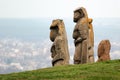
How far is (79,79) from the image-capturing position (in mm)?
21266

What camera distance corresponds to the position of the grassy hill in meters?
21.8

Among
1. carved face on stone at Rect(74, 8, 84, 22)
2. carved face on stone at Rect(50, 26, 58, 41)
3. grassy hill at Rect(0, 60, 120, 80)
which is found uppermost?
carved face on stone at Rect(74, 8, 84, 22)

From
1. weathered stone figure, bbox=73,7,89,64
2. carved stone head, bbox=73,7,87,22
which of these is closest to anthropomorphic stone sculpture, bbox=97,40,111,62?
weathered stone figure, bbox=73,7,89,64

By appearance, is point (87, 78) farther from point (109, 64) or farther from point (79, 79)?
point (109, 64)

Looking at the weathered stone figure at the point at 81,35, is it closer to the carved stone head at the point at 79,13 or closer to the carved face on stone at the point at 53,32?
the carved stone head at the point at 79,13

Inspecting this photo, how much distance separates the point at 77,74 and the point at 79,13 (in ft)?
34.2

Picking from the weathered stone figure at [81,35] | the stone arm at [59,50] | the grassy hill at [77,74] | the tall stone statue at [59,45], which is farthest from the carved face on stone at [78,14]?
the grassy hill at [77,74]

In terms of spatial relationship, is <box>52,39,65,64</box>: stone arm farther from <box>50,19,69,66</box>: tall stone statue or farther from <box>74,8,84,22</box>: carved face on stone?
<box>74,8,84,22</box>: carved face on stone

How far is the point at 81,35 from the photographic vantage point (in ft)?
103

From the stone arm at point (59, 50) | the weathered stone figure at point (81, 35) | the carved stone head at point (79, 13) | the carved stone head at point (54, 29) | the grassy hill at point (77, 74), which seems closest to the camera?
the grassy hill at point (77, 74)

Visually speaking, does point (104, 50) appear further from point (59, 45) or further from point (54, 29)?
point (54, 29)

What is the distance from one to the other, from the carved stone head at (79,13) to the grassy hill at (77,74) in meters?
7.51

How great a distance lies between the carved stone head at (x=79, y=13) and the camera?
32.1m

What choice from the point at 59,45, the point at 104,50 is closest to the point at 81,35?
the point at 59,45
